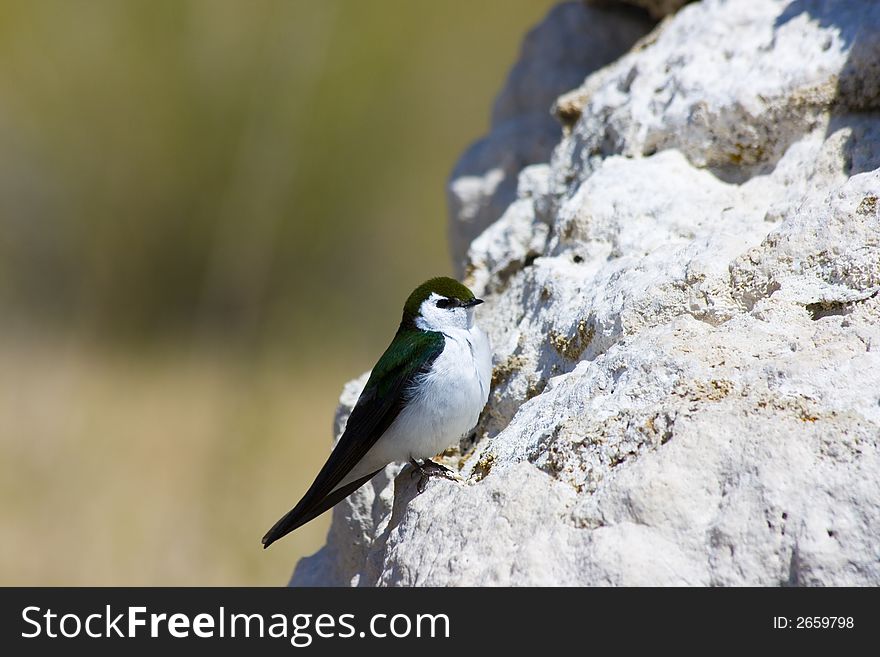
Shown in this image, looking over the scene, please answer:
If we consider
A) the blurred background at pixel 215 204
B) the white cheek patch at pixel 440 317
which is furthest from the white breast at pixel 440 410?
the blurred background at pixel 215 204

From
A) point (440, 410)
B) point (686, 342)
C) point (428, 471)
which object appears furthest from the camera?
point (440, 410)

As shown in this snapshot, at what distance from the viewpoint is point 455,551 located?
2.29 meters

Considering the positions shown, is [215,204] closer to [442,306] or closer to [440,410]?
[442,306]

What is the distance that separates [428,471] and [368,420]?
31cm

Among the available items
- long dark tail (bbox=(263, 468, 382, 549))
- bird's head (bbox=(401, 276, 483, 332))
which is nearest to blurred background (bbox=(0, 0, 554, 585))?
bird's head (bbox=(401, 276, 483, 332))

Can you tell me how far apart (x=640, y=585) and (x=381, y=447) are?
4.36ft

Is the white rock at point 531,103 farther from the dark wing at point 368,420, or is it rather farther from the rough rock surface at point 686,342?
the dark wing at point 368,420

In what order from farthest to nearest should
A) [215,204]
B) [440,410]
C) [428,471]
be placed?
[215,204], [440,410], [428,471]

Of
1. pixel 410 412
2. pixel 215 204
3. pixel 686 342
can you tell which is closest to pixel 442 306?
pixel 410 412

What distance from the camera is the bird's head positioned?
11.5 ft

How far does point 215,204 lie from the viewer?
9.23 metres

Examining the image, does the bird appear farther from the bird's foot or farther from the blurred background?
the blurred background

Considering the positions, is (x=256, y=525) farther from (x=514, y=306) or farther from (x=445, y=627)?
(x=445, y=627)

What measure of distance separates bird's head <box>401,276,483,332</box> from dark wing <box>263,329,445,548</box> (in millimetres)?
84
